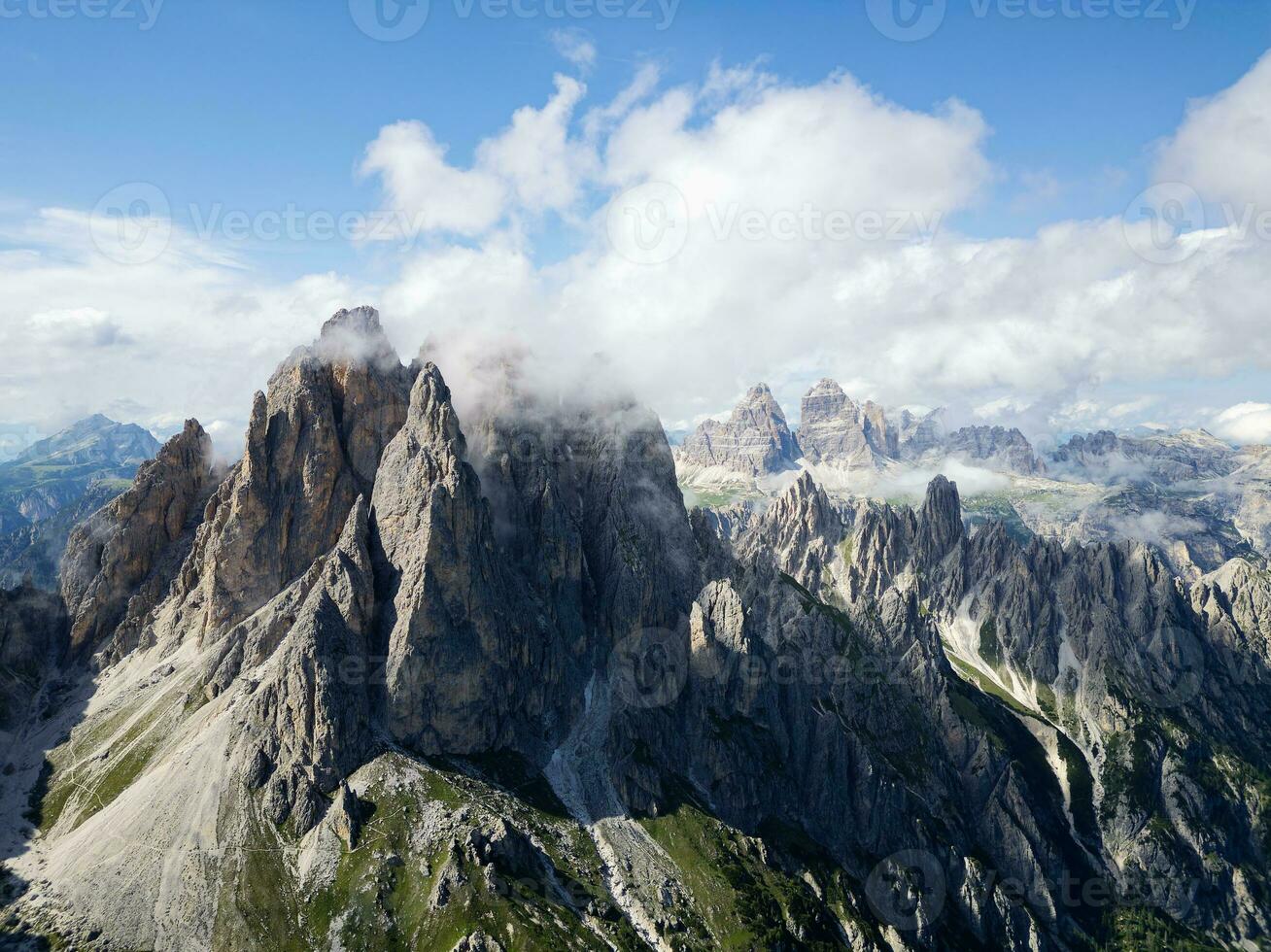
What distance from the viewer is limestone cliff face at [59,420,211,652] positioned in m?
177

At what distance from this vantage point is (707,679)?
180875 millimetres

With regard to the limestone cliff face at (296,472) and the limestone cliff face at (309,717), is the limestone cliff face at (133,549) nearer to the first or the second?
the limestone cliff face at (296,472)

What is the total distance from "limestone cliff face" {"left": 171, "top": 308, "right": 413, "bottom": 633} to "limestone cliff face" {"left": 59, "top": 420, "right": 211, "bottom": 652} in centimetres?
1461

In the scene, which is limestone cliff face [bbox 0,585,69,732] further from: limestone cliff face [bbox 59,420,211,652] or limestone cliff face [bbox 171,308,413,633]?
limestone cliff face [bbox 171,308,413,633]

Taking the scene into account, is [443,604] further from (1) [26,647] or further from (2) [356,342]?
(1) [26,647]

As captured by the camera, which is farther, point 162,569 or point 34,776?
point 162,569

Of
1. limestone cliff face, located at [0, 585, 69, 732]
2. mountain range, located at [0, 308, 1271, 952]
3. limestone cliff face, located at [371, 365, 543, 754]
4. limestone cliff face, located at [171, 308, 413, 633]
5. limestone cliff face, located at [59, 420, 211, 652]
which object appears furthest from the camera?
limestone cliff face, located at [59, 420, 211, 652]

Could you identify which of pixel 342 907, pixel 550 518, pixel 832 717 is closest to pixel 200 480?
pixel 550 518

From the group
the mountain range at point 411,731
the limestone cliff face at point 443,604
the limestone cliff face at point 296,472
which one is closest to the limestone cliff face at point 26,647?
the mountain range at point 411,731

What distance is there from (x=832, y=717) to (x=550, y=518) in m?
95.6

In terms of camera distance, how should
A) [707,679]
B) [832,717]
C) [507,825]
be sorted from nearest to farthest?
1. [507,825]
2. [707,679]
3. [832,717]

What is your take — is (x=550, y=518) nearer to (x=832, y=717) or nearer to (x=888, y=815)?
(x=832, y=717)

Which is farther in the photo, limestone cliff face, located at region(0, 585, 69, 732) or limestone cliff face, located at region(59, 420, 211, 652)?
limestone cliff face, located at region(59, 420, 211, 652)

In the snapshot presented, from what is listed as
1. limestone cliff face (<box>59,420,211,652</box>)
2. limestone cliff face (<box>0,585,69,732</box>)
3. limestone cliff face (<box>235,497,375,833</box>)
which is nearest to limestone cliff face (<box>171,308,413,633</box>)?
limestone cliff face (<box>59,420,211,652</box>)
